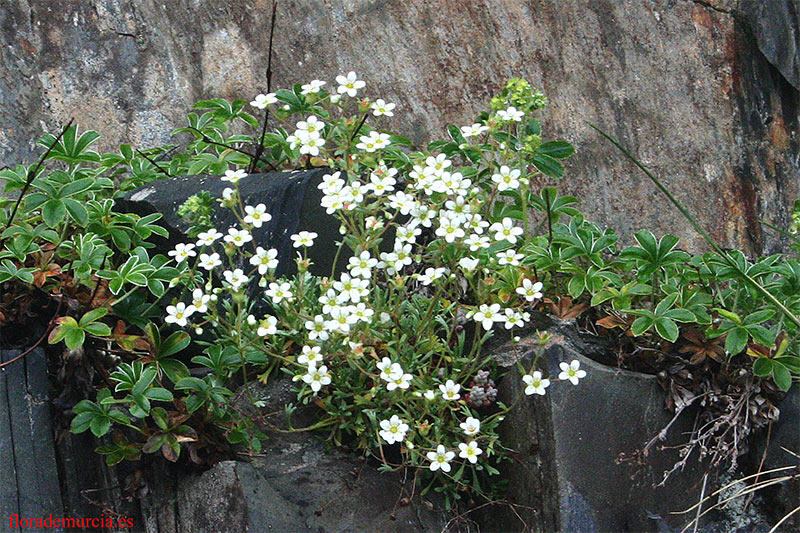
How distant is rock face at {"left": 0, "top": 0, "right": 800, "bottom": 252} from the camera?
11.3ft

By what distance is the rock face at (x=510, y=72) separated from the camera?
11.3 feet

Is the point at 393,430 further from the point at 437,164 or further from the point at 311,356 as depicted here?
the point at 437,164

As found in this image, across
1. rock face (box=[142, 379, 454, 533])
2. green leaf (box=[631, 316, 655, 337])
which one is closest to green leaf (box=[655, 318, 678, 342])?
green leaf (box=[631, 316, 655, 337])

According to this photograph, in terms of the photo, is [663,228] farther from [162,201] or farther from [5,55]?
[5,55]

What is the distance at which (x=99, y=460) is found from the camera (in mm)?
2447

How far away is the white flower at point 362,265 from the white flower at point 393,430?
411 millimetres

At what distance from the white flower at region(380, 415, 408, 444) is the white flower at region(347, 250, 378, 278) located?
41 centimetres

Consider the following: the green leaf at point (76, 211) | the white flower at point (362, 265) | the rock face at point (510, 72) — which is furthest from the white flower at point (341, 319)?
the rock face at point (510, 72)

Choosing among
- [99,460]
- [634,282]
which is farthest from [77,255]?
[634,282]

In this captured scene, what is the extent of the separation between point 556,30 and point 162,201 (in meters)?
2.19

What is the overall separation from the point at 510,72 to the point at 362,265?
197cm

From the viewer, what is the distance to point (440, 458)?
2211mm

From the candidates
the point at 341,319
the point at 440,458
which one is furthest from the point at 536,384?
the point at 341,319

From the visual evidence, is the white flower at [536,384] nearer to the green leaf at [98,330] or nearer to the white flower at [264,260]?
the white flower at [264,260]
